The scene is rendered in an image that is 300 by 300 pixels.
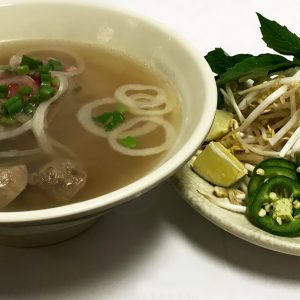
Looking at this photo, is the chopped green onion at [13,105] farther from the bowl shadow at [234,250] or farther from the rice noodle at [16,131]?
the bowl shadow at [234,250]

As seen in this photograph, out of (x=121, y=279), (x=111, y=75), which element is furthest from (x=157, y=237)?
(x=111, y=75)

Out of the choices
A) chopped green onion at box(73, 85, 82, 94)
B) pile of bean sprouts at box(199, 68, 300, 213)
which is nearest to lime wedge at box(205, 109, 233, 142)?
pile of bean sprouts at box(199, 68, 300, 213)

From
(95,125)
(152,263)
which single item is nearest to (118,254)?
(152,263)

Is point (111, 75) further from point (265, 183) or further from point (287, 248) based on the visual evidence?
point (287, 248)

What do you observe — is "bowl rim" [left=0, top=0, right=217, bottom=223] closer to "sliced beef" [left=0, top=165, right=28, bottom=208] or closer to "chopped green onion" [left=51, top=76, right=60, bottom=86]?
"sliced beef" [left=0, top=165, right=28, bottom=208]

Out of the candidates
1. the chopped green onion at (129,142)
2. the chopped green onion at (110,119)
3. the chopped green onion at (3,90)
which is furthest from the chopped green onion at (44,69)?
the chopped green onion at (129,142)

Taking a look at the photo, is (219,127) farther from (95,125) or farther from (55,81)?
(55,81)
